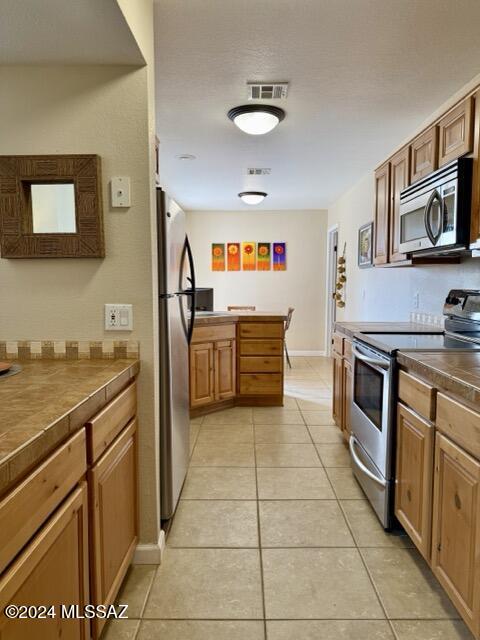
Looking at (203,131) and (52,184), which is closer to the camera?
(52,184)

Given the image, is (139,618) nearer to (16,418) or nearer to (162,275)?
(16,418)

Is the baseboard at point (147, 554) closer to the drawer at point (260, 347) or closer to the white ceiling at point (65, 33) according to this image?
the white ceiling at point (65, 33)

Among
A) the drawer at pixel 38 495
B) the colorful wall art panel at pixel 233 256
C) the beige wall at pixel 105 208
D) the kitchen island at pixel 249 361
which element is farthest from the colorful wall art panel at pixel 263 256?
the drawer at pixel 38 495

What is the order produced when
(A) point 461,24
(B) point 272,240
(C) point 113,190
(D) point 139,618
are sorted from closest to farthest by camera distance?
(D) point 139,618 → (C) point 113,190 → (A) point 461,24 → (B) point 272,240

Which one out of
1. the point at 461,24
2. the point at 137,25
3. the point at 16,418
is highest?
the point at 461,24

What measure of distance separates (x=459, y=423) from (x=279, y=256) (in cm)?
562

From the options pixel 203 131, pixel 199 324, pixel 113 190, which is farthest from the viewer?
pixel 199 324

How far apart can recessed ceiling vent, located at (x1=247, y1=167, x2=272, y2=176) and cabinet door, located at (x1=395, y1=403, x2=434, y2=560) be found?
10.4 ft

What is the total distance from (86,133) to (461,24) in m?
1.78

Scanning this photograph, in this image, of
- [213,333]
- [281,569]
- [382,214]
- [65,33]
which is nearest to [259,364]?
[213,333]

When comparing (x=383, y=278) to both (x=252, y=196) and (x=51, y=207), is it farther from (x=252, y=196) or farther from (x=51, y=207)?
(x=51, y=207)

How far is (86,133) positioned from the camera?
1717mm

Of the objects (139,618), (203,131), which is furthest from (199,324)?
(139,618)

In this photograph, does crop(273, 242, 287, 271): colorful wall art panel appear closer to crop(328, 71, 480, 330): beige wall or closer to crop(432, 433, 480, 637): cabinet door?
crop(328, 71, 480, 330): beige wall
